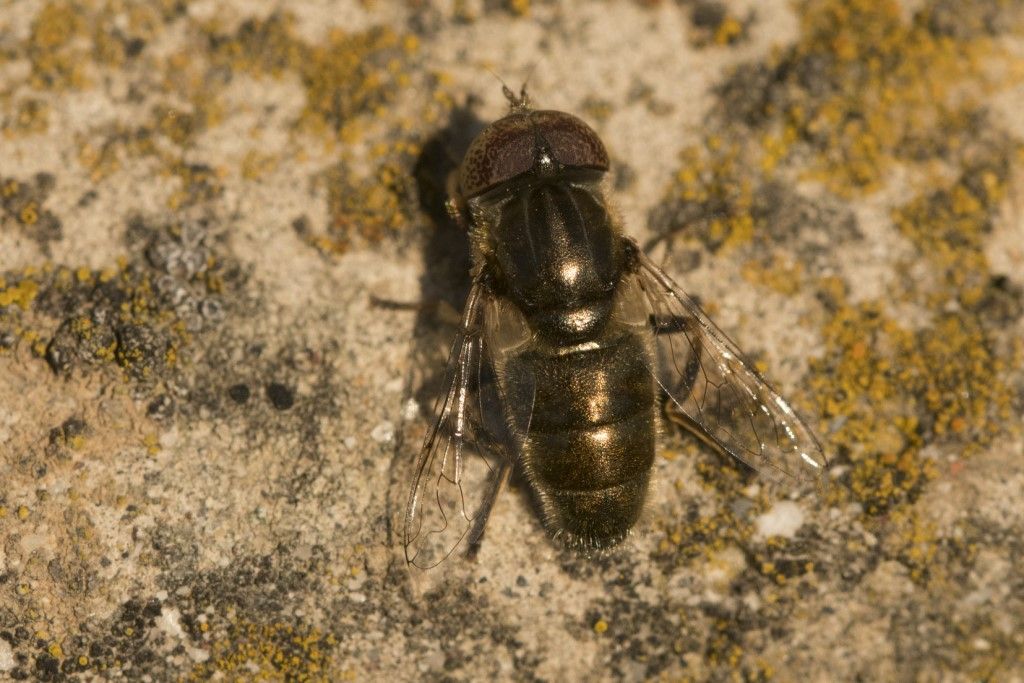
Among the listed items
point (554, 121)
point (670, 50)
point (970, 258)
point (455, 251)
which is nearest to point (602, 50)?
point (670, 50)

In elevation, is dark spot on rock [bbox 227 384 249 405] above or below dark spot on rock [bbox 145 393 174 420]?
above

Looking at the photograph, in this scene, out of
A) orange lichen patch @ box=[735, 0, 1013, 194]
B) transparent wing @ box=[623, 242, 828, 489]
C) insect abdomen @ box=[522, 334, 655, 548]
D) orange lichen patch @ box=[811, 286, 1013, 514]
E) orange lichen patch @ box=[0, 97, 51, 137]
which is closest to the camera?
insect abdomen @ box=[522, 334, 655, 548]

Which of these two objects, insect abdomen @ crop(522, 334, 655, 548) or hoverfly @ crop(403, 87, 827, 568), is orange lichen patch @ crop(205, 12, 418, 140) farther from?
insect abdomen @ crop(522, 334, 655, 548)

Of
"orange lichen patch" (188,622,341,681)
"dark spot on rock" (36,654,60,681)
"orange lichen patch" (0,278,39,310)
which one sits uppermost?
"orange lichen patch" (0,278,39,310)

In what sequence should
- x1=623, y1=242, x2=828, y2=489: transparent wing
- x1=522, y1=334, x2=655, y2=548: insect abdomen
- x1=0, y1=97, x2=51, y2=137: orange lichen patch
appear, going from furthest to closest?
1. x1=0, y1=97, x2=51, y2=137: orange lichen patch
2. x1=623, y1=242, x2=828, y2=489: transparent wing
3. x1=522, y1=334, x2=655, y2=548: insect abdomen

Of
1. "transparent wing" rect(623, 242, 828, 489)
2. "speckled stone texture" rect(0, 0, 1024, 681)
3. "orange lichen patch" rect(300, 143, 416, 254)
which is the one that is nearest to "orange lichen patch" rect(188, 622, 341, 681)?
"speckled stone texture" rect(0, 0, 1024, 681)

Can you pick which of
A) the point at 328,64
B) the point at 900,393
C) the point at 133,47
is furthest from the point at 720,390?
the point at 133,47

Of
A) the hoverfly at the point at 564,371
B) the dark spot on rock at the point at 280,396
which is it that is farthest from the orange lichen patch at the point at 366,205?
the dark spot on rock at the point at 280,396

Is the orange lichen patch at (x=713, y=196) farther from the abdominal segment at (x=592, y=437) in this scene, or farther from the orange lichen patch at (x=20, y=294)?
the orange lichen patch at (x=20, y=294)
